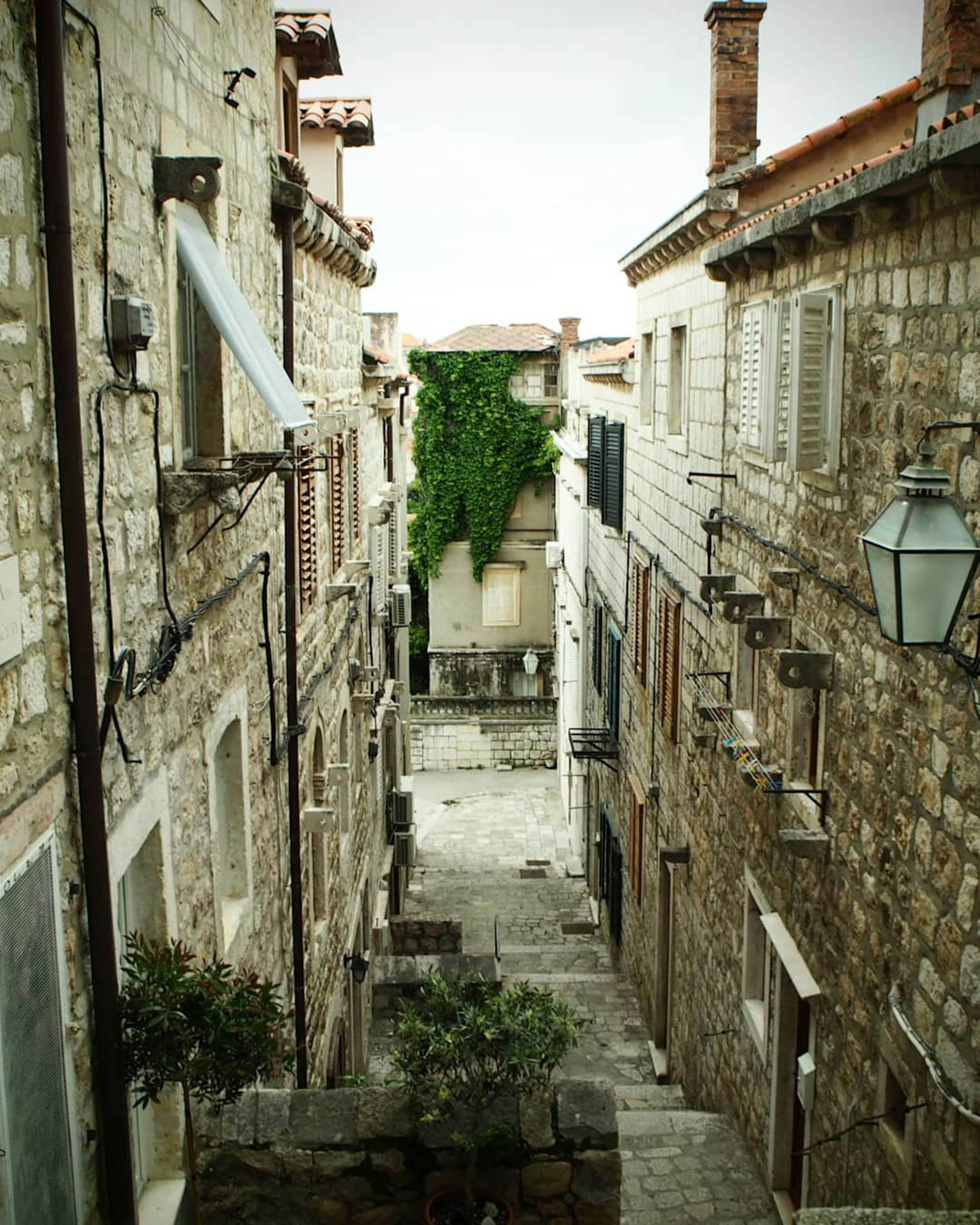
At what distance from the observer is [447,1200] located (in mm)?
6516

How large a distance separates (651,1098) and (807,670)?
271 inches

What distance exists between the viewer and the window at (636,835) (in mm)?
15508

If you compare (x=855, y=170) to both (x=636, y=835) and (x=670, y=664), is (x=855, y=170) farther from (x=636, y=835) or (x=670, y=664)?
(x=636, y=835)

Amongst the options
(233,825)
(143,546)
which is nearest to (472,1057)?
(233,825)

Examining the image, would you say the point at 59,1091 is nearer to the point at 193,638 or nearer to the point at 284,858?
the point at 193,638

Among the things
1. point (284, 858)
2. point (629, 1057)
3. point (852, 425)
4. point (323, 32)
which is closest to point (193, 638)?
point (284, 858)

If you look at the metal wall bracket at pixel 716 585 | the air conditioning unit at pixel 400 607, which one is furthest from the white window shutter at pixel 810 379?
the air conditioning unit at pixel 400 607

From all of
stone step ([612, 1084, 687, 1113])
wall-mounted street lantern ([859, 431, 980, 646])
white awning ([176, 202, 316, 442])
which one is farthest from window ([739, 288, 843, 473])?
stone step ([612, 1084, 687, 1113])

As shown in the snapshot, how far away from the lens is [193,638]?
6.36 meters

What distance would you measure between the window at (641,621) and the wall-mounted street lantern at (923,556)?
10138 millimetres

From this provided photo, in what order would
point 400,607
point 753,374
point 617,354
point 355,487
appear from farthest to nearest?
1. point 400,607
2. point 617,354
3. point 355,487
4. point 753,374

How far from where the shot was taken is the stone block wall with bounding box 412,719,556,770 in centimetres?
3303

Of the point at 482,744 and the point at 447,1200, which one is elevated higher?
the point at 447,1200

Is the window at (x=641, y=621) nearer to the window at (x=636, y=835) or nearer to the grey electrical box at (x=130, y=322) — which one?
the window at (x=636, y=835)
